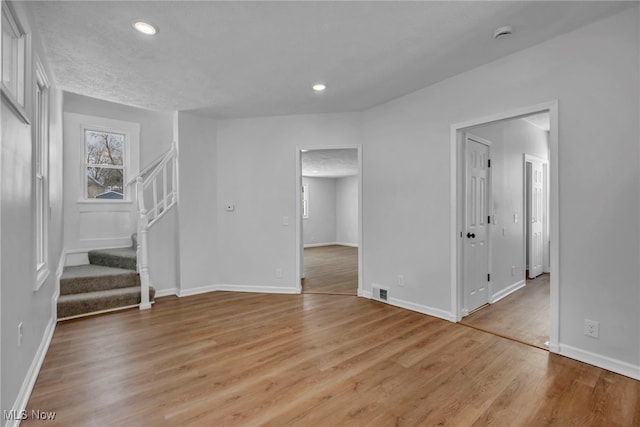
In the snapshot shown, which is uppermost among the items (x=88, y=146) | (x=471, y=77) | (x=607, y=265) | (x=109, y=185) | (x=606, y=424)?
(x=471, y=77)

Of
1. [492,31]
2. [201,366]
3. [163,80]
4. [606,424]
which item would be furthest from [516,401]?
[163,80]

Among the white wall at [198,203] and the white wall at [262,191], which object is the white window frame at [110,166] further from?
the white wall at [262,191]

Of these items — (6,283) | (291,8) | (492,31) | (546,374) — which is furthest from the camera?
(492,31)

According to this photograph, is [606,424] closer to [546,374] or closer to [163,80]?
[546,374]

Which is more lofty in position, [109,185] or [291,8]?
[291,8]

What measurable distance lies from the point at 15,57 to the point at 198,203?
8.80ft

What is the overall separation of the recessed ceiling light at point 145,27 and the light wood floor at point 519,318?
3943 mm

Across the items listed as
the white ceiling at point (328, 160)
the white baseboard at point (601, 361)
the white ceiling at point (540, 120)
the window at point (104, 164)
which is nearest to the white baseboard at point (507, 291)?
the white baseboard at point (601, 361)

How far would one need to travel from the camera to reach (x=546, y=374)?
7.40 ft

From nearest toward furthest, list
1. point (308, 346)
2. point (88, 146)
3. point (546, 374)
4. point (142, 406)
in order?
point (142, 406)
point (546, 374)
point (308, 346)
point (88, 146)

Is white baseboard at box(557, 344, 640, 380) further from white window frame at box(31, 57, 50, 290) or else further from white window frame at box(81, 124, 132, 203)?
white window frame at box(81, 124, 132, 203)

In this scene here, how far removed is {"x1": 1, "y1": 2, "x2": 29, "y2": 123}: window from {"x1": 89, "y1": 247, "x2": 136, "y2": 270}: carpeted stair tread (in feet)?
8.53

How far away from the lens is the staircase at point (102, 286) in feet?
11.4

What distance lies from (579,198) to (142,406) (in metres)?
3.50
